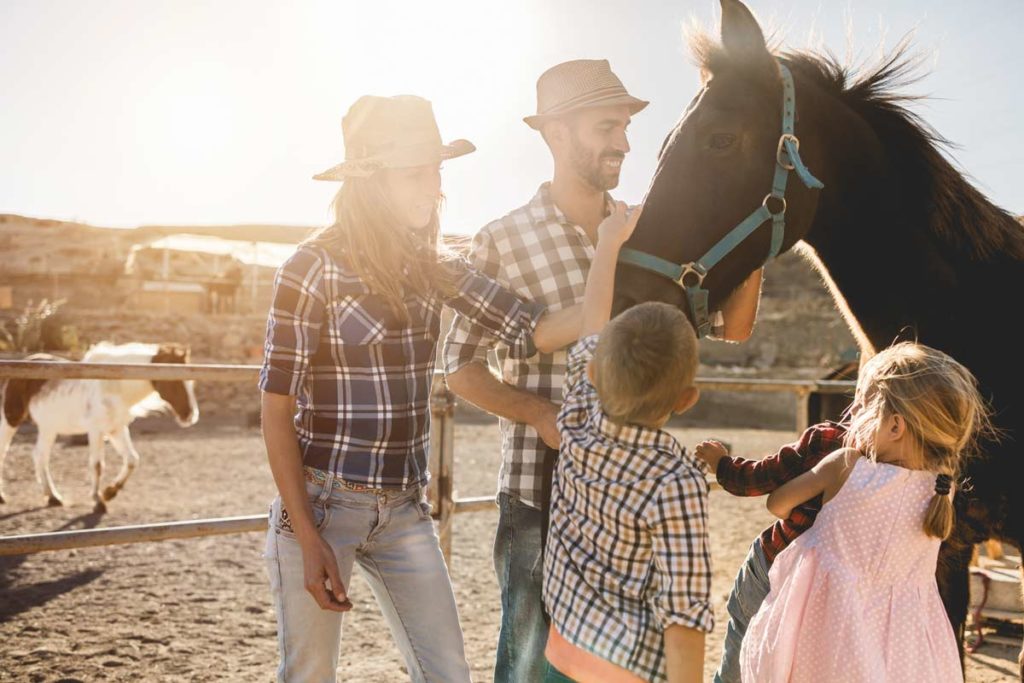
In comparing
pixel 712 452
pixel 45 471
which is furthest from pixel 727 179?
pixel 45 471

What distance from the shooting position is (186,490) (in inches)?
305

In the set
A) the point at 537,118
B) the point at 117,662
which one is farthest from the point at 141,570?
the point at 537,118

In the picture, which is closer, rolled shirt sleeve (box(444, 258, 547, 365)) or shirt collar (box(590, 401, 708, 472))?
shirt collar (box(590, 401, 708, 472))

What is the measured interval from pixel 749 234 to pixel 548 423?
25.6 inches

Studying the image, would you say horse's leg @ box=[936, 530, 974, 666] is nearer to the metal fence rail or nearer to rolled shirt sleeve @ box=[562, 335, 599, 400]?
rolled shirt sleeve @ box=[562, 335, 599, 400]

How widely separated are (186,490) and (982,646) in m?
7.14

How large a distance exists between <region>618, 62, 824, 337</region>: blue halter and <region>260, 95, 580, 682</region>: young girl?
0.72 feet

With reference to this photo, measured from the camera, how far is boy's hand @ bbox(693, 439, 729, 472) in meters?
1.60

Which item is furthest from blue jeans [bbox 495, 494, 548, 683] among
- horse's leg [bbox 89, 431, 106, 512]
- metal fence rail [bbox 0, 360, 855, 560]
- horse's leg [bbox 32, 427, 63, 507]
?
horse's leg [bbox 32, 427, 63, 507]

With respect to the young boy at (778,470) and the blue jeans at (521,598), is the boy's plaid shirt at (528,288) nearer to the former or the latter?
the blue jeans at (521,598)

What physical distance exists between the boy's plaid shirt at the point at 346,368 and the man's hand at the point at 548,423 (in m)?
0.28

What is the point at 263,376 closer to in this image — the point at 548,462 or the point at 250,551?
the point at 548,462

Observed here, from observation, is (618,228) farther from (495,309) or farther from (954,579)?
(954,579)

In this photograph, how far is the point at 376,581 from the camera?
167cm
